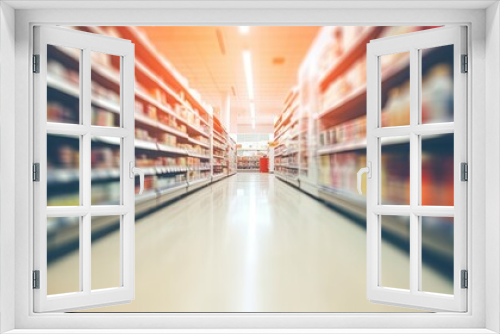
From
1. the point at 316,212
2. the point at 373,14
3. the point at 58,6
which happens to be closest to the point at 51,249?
the point at 58,6

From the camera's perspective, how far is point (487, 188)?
154cm

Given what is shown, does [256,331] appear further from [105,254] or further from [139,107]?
[139,107]

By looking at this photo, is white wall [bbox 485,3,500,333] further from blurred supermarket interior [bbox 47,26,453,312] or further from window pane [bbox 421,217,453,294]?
window pane [bbox 421,217,453,294]

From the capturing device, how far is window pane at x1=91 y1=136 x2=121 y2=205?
3.28 metres

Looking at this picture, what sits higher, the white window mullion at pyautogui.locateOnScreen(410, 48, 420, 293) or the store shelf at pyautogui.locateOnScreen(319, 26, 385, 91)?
the store shelf at pyautogui.locateOnScreen(319, 26, 385, 91)

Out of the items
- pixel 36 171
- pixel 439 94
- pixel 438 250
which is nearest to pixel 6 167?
pixel 36 171

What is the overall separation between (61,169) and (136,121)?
2.40 m

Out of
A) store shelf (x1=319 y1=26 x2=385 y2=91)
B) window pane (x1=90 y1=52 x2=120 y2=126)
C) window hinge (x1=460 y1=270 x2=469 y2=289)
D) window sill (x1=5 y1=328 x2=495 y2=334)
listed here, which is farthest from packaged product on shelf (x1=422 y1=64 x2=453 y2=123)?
window pane (x1=90 y1=52 x2=120 y2=126)

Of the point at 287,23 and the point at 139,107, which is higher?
the point at 139,107

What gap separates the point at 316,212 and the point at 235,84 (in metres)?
8.81

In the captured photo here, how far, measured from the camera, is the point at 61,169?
2.56m

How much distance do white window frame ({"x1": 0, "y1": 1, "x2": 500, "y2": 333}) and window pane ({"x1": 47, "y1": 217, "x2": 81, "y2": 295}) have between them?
64 centimetres

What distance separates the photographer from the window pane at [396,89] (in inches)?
104

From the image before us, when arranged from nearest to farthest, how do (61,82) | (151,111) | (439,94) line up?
(439,94) < (61,82) < (151,111)
